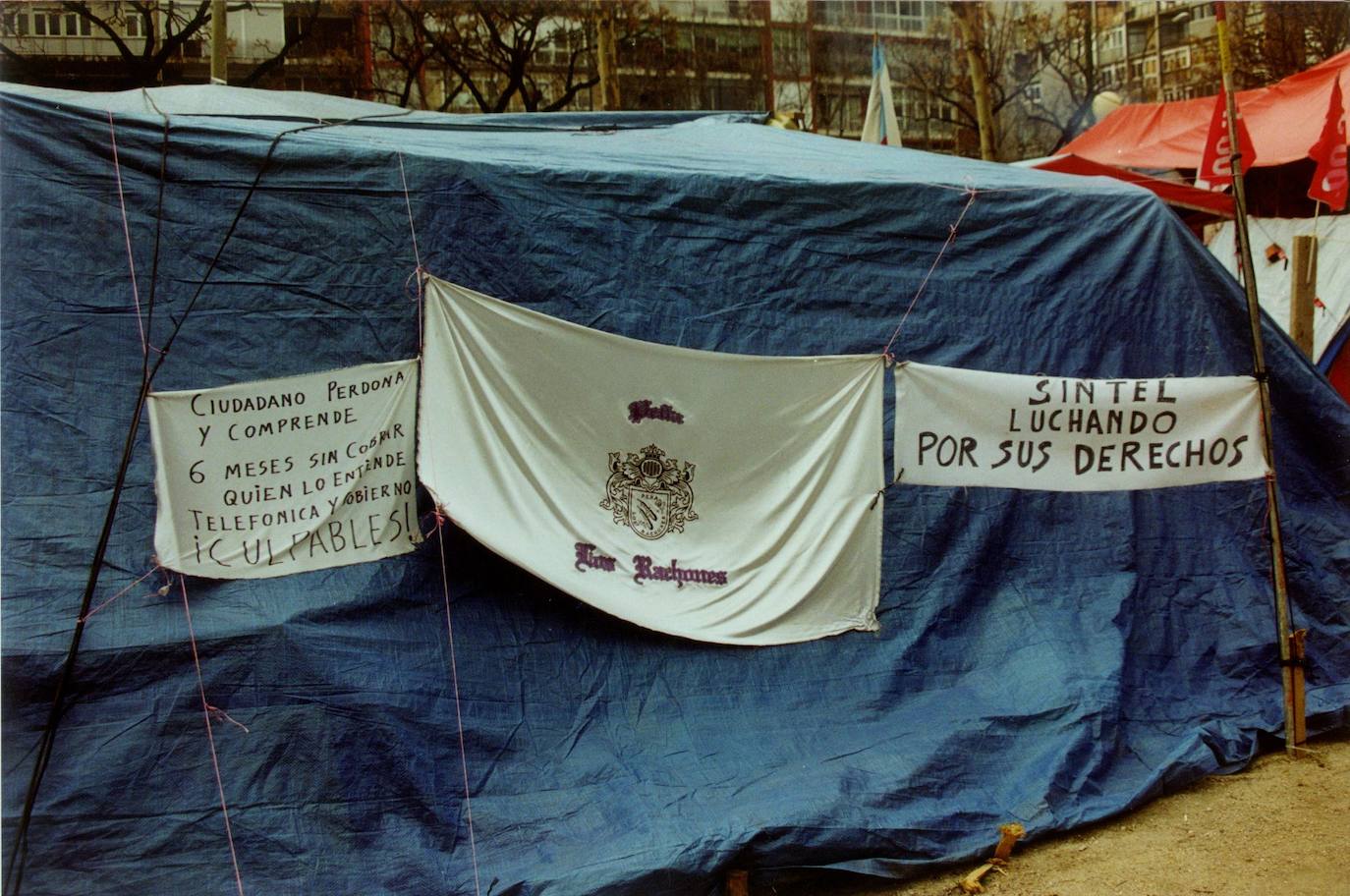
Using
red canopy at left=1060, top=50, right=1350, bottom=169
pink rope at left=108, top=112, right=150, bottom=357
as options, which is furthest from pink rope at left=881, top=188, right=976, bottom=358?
red canopy at left=1060, top=50, right=1350, bottom=169

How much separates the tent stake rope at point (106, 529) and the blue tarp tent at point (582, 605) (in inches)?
1.2

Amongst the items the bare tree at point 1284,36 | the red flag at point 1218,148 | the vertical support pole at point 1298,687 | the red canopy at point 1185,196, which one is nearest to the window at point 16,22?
the red canopy at point 1185,196

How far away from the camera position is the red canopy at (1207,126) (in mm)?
10969

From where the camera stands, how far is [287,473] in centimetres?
372

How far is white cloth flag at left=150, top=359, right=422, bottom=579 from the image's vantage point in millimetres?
3598

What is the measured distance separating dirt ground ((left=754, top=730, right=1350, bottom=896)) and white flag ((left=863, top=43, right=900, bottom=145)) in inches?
266

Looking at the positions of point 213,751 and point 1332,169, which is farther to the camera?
point 1332,169

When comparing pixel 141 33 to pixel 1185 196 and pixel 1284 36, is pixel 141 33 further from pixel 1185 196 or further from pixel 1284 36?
pixel 1284 36

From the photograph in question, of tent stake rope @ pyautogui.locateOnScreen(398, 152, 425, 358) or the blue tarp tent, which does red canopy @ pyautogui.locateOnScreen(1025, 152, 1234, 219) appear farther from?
tent stake rope @ pyautogui.locateOnScreen(398, 152, 425, 358)

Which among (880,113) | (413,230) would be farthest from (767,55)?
(413,230)

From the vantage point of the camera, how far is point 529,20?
20.6 m

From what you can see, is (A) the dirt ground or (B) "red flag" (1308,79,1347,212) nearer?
(A) the dirt ground

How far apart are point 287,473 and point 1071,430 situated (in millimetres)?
2957

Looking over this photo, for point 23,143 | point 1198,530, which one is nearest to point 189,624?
point 23,143
